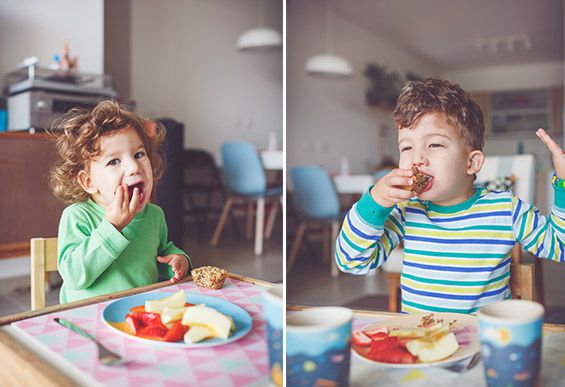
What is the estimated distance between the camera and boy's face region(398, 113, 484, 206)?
352 millimetres

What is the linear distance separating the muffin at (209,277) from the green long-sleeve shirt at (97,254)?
0.07 meters

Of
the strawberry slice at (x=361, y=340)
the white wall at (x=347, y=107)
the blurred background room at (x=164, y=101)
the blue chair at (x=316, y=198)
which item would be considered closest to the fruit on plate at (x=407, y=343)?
the strawberry slice at (x=361, y=340)

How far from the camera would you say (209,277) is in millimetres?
465

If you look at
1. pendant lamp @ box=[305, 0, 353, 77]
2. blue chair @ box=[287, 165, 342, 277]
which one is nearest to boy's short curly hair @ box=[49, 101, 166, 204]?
blue chair @ box=[287, 165, 342, 277]

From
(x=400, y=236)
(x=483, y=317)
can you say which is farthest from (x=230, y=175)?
(x=483, y=317)

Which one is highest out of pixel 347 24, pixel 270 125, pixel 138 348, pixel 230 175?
pixel 347 24

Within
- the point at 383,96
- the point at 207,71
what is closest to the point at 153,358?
the point at 207,71

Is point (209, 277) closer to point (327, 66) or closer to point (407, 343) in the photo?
point (407, 343)

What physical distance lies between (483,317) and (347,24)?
11.1ft

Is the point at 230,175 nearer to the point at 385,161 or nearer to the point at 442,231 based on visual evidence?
the point at 442,231

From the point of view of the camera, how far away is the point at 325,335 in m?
0.23

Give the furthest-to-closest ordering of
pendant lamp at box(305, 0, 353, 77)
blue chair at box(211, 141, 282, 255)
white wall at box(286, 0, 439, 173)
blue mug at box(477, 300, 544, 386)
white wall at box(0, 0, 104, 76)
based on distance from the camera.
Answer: white wall at box(286, 0, 439, 173), pendant lamp at box(305, 0, 353, 77), white wall at box(0, 0, 104, 76), blue chair at box(211, 141, 282, 255), blue mug at box(477, 300, 544, 386)

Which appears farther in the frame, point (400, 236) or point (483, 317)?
point (400, 236)

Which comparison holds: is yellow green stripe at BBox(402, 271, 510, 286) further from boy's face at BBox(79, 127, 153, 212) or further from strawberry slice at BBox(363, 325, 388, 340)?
boy's face at BBox(79, 127, 153, 212)
